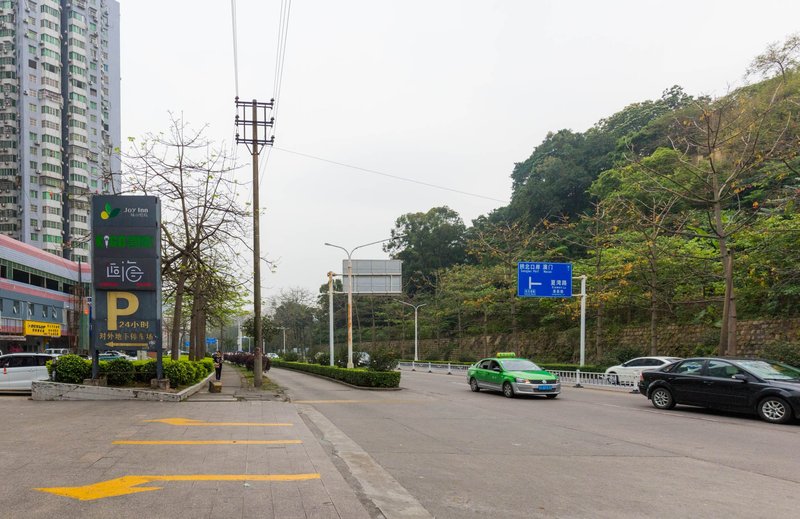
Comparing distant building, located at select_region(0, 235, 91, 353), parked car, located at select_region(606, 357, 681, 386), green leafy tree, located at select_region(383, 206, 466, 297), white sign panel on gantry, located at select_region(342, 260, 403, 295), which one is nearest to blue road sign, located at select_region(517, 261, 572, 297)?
parked car, located at select_region(606, 357, 681, 386)

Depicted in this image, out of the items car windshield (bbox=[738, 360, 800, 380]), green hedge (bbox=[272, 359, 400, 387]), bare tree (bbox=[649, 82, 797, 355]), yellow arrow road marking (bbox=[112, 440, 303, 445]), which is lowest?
green hedge (bbox=[272, 359, 400, 387])

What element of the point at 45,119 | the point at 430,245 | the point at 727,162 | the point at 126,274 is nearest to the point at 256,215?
the point at 126,274

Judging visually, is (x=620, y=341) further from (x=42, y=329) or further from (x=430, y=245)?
(x=42, y=329)

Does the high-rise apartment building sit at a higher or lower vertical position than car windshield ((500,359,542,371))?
higher

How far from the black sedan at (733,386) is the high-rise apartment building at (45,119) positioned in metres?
77.5

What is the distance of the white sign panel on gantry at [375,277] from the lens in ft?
120

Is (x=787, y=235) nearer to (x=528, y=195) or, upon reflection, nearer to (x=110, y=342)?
(x=110, y=342)

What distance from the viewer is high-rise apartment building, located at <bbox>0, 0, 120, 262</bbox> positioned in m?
80.8

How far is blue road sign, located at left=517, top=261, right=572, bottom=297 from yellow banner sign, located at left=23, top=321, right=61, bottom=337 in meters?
40.7

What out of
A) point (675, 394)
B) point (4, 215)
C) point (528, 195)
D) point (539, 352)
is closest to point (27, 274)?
point (4, 215)

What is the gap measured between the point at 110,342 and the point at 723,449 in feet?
52.0

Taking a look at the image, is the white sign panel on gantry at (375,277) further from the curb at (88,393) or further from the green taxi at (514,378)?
the curb at (88,393)

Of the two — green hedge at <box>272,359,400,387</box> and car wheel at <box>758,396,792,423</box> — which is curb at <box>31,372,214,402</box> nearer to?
green hedge at <box>272,359,400,387</box>

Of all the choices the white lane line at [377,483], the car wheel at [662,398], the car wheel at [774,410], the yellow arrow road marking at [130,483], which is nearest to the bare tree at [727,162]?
the car wheel at [662,398]
